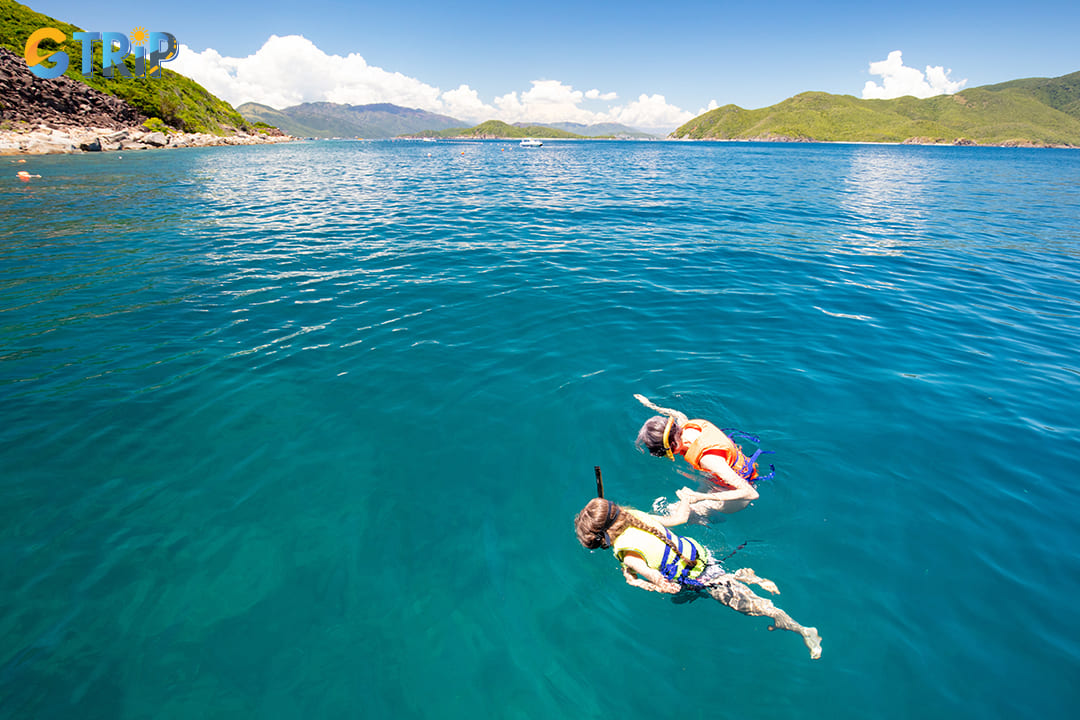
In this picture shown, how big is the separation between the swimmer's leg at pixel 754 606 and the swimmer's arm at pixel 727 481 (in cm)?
86

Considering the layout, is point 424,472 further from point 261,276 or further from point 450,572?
point 261,276

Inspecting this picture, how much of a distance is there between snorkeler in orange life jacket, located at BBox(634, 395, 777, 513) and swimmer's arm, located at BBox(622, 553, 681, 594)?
1.01m

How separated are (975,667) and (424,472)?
21.3ft

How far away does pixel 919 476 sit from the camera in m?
6.13

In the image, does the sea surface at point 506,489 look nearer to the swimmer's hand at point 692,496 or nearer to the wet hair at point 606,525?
the swimmer's hand at point 692,496

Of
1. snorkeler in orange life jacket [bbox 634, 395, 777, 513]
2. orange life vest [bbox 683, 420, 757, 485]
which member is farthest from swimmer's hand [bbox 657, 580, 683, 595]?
orange life vest [bbox 683, 420, 757, 485]

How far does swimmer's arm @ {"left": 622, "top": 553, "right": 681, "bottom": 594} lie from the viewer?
167 inches

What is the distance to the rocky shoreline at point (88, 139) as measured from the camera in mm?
54594

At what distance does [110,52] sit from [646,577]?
143884mm

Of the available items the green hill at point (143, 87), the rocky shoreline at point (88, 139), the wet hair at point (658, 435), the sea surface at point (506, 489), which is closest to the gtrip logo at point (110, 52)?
the green hill at point (143, 87)

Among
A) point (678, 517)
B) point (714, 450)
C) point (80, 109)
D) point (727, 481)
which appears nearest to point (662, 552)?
point (678, 517)

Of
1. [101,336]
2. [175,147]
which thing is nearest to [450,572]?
[101,336]

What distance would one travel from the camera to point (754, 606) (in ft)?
14.0

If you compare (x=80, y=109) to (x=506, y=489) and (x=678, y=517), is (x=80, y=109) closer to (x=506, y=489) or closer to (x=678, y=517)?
(x=506, y=489)
